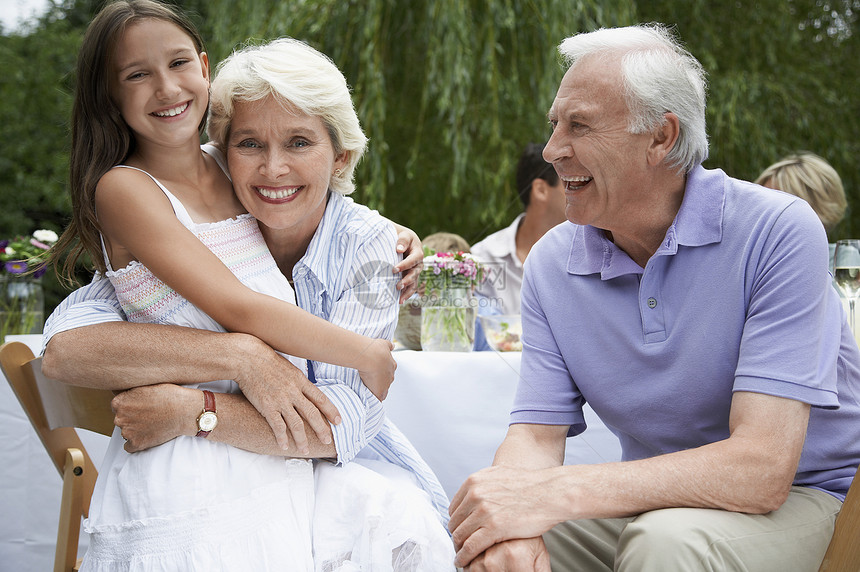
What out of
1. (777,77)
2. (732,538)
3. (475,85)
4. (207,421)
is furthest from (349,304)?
(777,77)

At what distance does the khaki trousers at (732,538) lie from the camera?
1.08m

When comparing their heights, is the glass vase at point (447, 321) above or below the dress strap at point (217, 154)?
below

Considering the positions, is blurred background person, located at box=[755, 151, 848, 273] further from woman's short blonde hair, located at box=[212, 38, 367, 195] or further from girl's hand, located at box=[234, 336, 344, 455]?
girl's hand, located at box=[234, 336, 344, 455]

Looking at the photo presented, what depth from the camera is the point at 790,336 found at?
120 cm

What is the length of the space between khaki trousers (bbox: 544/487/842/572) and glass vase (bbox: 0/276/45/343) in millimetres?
1945

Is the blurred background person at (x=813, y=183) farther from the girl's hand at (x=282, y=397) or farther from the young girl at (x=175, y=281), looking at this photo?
the girl's hand at (x=282, y=397)

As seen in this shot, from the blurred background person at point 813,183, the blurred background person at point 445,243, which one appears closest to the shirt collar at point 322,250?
the blurred background person at point 445,243

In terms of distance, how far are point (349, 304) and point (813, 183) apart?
2.51m

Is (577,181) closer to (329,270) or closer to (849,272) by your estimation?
(329,270)

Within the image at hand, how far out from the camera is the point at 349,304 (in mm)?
1392

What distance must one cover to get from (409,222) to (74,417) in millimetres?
2651

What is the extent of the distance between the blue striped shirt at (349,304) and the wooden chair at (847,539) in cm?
59

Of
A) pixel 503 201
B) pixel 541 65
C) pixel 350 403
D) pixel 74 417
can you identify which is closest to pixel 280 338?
pixel 350 403

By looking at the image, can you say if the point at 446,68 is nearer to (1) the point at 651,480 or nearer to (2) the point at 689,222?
(2) the point at 689,222
